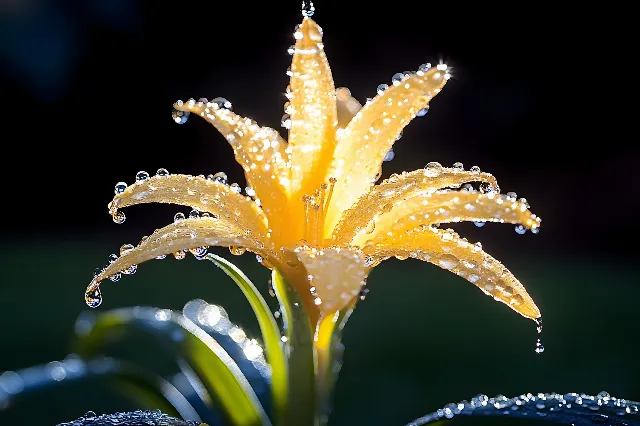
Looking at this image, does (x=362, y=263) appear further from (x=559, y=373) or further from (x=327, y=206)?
(x=559, y=373)

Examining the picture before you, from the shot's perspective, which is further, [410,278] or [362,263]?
[410,278]

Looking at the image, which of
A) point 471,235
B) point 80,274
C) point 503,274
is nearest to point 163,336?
point 503,274

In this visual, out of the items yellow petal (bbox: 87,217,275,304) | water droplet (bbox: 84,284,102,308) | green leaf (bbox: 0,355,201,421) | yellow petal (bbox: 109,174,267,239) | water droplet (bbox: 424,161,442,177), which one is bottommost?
green leaf (bbox: 0,355,201,421)

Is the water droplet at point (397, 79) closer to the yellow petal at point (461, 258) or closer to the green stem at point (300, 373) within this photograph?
the yellow petal at point (461, 258)

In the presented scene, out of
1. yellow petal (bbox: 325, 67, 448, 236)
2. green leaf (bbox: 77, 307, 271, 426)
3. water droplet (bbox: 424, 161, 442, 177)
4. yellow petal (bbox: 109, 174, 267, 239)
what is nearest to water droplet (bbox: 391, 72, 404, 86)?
yellow petal (bbox: 325, 67, 448, 236)

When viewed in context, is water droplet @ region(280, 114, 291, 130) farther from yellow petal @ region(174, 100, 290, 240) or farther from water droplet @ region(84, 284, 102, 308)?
water droplet @ region(84, 284, 102, 308)

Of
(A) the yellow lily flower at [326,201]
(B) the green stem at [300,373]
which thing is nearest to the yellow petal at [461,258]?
(A) the yellow lily flower at [326,201]
